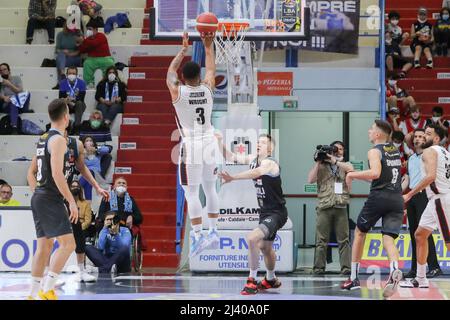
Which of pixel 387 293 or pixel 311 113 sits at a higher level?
pixel 311 113

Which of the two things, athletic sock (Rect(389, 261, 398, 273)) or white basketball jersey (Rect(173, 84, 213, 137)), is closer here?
white basketball jersey (Rect(173, 84, 213, 137))

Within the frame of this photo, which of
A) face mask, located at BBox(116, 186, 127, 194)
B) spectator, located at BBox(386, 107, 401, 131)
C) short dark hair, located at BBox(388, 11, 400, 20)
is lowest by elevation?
face mask, located at BBox(116, 186, 127, 194)

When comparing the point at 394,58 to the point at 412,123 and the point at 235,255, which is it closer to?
the point at 412,123

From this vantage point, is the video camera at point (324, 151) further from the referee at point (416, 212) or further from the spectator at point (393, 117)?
the spectator at point (393, 117)

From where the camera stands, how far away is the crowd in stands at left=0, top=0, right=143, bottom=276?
16.6 meters

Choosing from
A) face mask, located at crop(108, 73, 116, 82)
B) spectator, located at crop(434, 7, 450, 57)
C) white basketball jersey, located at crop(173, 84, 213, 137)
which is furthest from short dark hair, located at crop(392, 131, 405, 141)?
white basketball jersey, located at crop(173, 84, 213, 137)

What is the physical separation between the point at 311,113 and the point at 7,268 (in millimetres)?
8843

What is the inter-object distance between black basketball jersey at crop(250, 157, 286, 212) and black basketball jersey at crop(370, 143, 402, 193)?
1335mm

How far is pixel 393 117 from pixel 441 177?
22.2 ft

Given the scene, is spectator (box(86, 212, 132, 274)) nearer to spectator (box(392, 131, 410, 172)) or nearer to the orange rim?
the orange rim

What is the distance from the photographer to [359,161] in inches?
894

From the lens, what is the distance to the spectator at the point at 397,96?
69.7ft
